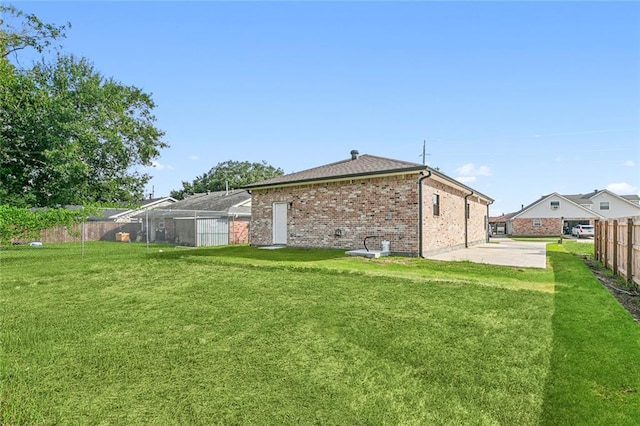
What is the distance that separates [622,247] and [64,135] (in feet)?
81.3

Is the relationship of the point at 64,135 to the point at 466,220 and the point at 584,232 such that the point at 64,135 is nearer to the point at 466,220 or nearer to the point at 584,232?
the point at 466,220

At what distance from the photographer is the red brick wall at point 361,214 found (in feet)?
38.8

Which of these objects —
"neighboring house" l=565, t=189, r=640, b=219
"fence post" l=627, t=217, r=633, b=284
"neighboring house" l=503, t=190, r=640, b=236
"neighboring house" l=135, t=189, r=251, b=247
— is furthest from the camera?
"neighboring house" l=565, t=189, r=640, b=219

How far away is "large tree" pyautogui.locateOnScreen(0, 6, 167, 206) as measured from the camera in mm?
18406

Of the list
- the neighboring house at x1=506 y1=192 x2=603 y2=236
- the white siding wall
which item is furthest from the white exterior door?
the white siding wall

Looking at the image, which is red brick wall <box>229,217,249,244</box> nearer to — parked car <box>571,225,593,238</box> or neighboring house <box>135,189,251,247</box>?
neighboring house <box>135,189,251,247</box>

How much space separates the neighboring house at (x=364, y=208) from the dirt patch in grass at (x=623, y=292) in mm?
4790

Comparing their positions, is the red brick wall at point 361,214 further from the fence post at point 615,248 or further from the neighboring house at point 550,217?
the neighboring house at point 550,217

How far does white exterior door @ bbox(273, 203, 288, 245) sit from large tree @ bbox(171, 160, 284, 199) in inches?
1331

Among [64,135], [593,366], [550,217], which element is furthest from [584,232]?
[64,135]

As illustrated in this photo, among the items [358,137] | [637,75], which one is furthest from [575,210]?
[637,75]

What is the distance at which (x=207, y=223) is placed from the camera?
21578mm

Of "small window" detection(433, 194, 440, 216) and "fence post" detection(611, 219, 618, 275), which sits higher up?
"small window" detection(433, 194, 440, 216)

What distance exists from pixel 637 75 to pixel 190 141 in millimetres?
19376
